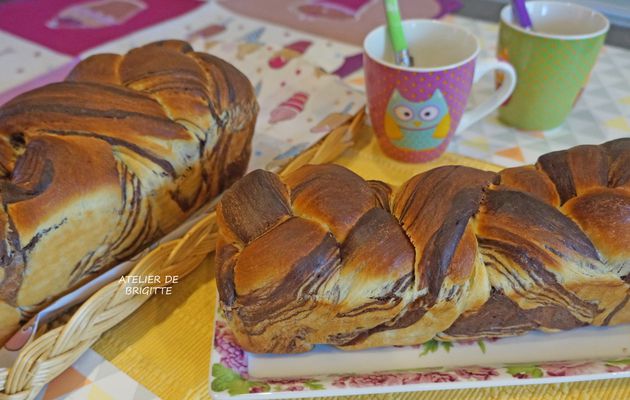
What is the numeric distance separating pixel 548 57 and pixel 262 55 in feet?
1.61

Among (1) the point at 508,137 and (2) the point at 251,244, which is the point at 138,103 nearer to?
(2) the point at 251,244

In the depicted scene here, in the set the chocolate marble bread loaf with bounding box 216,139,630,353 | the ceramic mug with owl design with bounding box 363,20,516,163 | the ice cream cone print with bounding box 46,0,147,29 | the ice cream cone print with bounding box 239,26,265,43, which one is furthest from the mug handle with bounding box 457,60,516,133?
the ice cream cone print with bounding box 46,0,147,29

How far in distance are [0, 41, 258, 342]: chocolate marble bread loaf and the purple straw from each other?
43cm

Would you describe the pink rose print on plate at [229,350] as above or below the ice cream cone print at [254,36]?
below

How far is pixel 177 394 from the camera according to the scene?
0.54 m

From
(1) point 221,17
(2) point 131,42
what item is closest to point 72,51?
(2) point 131,42

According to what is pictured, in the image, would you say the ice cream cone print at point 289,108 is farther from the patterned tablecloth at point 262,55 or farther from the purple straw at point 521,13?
the purple straw at point 521,13

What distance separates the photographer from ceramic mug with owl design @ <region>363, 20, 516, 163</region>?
2.41 ft

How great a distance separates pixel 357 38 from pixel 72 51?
1.99ft

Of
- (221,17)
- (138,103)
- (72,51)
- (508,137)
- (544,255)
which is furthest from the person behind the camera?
(221,17)

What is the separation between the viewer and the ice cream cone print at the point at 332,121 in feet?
2.81

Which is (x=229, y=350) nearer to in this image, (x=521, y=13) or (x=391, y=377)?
(x=391, y=377)

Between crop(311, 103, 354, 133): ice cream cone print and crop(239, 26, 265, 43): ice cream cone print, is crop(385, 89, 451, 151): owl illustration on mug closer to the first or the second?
crop(311, 103, 354, 133): ice cream cone print

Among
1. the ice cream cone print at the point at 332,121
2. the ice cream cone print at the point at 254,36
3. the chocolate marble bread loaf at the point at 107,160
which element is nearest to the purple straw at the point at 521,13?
the ice cream cone print at the point at 332,121
